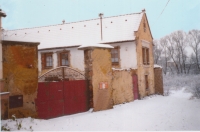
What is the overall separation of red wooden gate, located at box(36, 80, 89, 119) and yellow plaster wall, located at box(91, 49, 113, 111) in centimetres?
55

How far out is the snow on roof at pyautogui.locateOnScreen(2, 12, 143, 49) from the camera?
20.1m

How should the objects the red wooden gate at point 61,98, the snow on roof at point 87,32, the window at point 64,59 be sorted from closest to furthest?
the red wooden gate at point 61,98
the snow on roof at point 87,32
the window at point 64,59

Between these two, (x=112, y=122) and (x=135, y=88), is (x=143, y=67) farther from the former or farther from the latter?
(x=112, y=122)

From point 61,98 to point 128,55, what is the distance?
1011 cm

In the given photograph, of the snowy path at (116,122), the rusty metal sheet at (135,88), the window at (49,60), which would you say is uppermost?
the window at (49,60)

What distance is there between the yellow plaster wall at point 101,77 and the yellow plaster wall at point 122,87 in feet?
4.81

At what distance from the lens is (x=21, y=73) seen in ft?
28.5

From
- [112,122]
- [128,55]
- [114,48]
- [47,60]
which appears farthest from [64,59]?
[112,122]

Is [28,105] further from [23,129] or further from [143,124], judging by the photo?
[143,124]

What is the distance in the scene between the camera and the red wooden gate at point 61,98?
31.0ft

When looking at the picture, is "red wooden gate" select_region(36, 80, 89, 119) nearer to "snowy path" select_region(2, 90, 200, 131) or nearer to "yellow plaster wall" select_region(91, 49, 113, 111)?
"snowy path" select_region(2, 90, 200, 131)

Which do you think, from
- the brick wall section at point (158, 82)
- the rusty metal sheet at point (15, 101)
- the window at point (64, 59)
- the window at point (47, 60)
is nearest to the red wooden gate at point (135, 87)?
the brick wall section at point (158, 82)

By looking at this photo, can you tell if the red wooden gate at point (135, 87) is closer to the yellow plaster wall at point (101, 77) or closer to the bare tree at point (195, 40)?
the yellow plaster wall at point (101, 77)

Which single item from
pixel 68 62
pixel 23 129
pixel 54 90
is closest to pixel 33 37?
pixel 68 62
